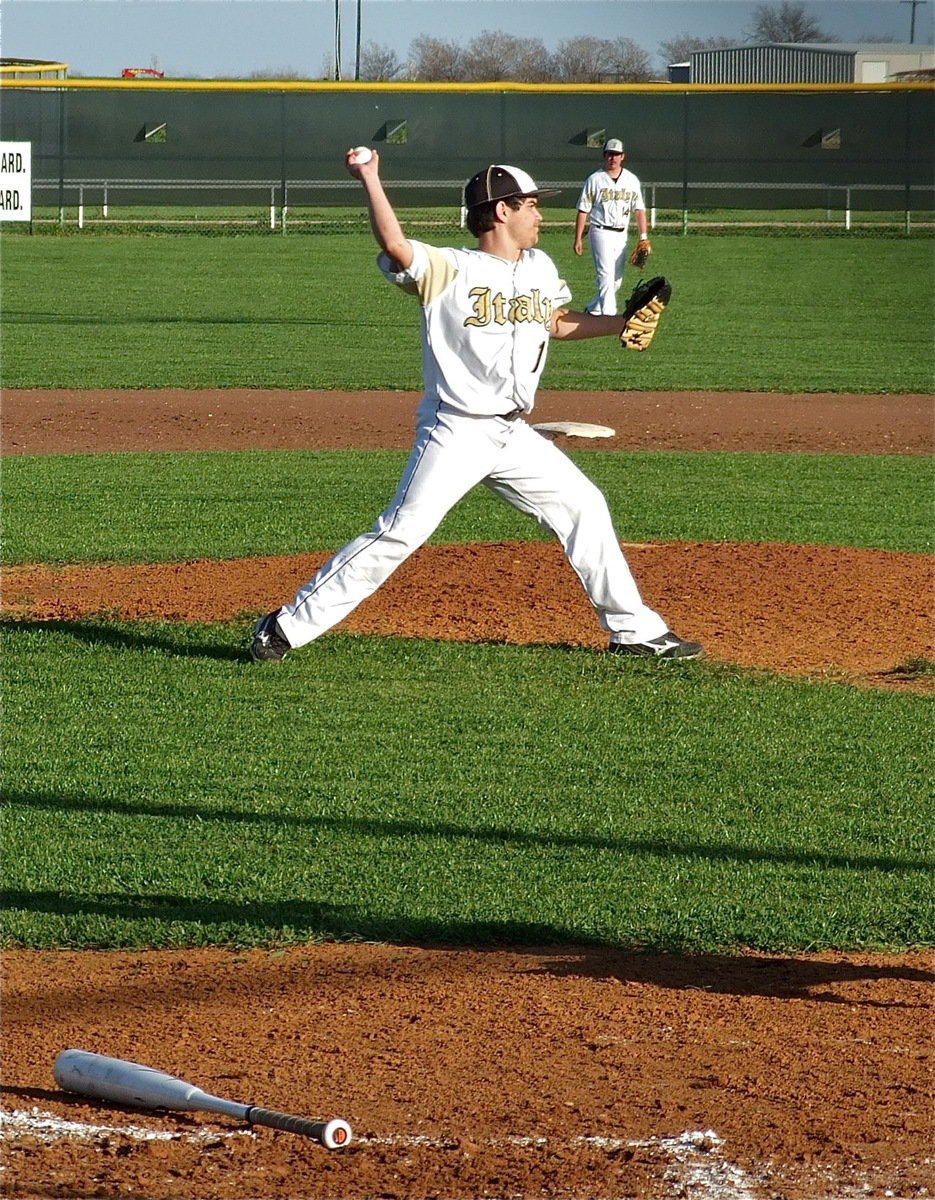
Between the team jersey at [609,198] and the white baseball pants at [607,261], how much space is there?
124mm

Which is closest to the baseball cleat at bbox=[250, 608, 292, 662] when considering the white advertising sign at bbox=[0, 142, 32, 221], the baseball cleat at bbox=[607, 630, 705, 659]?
the baseball cleat at bbox=[607, 630, 705, 659]

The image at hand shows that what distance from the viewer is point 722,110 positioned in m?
33.4

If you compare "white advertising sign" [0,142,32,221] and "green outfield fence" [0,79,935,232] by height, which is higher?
"green outfield fence" [0,79,935,232]

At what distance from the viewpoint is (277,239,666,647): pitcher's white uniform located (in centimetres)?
630

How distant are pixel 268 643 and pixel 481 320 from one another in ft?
5.34

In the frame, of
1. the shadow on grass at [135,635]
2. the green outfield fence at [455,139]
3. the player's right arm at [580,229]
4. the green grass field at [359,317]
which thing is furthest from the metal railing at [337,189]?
the shadow on grass at [135,635]

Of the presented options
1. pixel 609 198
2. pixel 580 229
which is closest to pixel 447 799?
pixel 609 198

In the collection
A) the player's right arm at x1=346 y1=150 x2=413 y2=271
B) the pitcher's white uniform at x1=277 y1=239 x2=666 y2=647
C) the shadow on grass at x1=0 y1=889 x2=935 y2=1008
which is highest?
the player's right arm at x1=346 y1=150 x2=413 y2=271

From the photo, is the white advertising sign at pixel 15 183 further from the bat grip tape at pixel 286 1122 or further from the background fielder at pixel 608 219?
the background fielder at pixel 608 219

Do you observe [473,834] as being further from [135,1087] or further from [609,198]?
[609,198]

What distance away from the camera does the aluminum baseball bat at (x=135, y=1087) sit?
9.87 feet

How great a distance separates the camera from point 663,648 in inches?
276

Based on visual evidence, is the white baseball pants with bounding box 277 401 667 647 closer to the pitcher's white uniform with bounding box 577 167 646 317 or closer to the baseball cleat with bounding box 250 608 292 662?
the baseball cleat with bounding box 250 608 292 662

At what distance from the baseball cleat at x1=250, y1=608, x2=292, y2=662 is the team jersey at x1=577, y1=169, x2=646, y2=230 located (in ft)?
42.5
